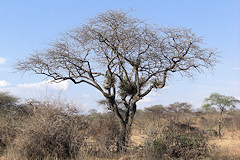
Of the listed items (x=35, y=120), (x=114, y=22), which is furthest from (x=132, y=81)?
(x=35, y=120)

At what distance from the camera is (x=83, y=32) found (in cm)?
1110

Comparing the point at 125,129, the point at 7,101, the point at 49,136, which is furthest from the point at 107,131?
the point at 7,101

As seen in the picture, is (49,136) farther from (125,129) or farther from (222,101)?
(222,101)

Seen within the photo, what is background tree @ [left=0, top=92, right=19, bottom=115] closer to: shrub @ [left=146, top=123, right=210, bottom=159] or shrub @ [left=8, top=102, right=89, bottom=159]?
shrub @ [left=8, top=102, right=89, bottom=159]

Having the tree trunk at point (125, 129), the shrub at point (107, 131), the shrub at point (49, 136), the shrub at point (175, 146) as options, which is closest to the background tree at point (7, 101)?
the shrub at point (107, 131)

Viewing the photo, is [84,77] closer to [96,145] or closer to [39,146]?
[96,145]

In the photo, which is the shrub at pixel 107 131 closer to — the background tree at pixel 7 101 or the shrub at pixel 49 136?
the shrub at pixel 49 136

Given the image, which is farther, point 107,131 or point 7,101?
point 7,101

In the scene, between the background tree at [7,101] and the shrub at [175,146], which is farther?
the background tree at [7,101]

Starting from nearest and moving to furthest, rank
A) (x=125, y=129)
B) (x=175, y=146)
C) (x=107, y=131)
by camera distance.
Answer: (x=175, y=146) < (x=125, y=129) < (x=107, y=131)

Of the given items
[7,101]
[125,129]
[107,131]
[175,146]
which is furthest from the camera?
[7,101]

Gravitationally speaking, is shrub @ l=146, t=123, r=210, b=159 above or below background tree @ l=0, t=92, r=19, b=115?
below

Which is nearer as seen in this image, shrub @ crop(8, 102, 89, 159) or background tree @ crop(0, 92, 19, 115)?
shrub @ crop(8, 102, 89, 159)

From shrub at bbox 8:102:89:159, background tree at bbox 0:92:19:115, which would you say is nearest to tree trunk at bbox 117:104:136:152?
shrub at bbox 8:102:89:159
